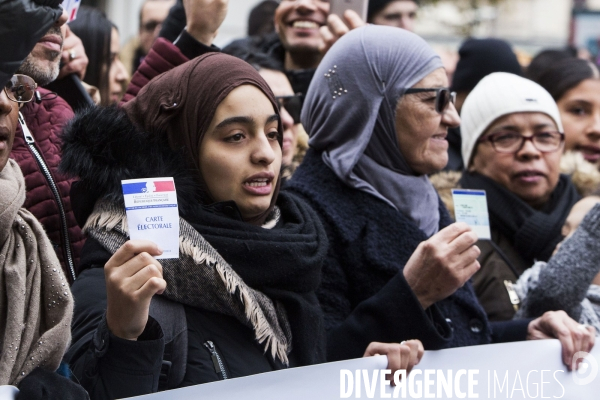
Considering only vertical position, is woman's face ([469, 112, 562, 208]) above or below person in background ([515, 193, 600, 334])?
above

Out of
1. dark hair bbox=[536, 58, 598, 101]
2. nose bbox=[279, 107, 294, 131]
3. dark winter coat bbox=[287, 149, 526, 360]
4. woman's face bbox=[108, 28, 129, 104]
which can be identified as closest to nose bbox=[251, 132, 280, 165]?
dark winter coat bbox=[287, 149, 526, 360]

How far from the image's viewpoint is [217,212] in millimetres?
2988

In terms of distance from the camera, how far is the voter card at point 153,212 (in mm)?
2305

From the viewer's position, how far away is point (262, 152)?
9.96ft

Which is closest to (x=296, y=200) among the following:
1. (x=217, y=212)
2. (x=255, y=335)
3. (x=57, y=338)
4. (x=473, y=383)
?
(x=217, y=212)

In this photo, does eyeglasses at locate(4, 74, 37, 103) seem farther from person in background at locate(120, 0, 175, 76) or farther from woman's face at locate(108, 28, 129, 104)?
person in background at locate(120, 0, 175, 76)

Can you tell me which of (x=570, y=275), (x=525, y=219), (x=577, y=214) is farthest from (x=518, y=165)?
(x=570, y=275)

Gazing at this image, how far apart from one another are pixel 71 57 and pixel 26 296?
1.86m

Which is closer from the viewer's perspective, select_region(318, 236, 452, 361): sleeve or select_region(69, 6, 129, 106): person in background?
select_region(318, 236, 452, 361): sleeve

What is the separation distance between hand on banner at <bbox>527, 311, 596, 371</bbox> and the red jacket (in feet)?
5.80

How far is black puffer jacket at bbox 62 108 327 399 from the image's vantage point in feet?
8.91

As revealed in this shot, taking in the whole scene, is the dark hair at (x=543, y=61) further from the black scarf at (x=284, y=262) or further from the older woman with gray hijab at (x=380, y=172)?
the black scarf at (x=284, y=262)

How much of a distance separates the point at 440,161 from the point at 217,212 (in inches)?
46.6

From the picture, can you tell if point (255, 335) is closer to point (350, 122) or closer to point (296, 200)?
point (296, 200)
